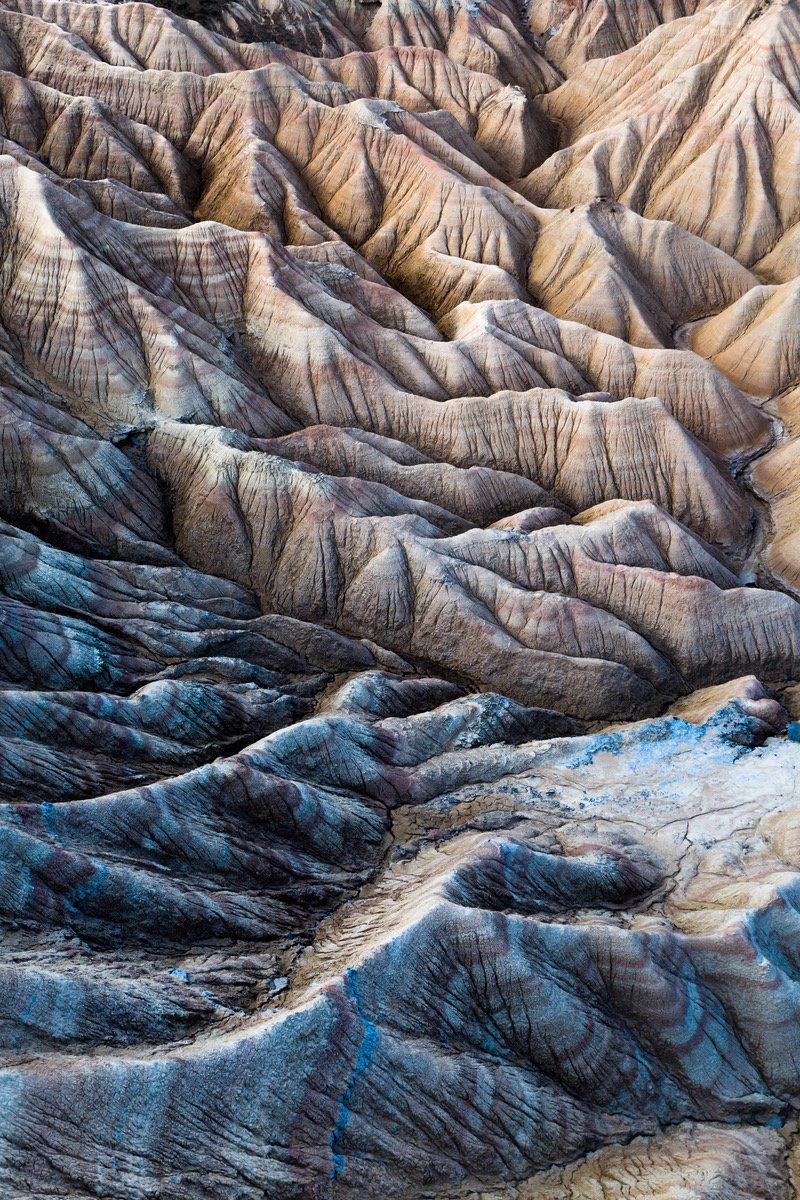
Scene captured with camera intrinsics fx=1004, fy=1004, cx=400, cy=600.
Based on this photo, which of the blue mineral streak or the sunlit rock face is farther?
the sunlit rock face

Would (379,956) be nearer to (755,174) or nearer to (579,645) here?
(579,645)

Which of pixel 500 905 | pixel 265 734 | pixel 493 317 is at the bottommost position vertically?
pixel 265 734

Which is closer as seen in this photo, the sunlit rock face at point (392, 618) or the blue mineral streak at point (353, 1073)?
A: the blue mineral streak at point (353, 1073)

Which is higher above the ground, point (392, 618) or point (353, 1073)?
point (353, 1073)

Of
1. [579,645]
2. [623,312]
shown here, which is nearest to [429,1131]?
[579,645]
